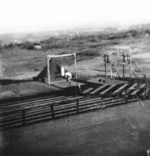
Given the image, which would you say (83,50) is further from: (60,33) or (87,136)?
(87,136)

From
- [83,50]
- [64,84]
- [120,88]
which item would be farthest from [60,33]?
[120,88]

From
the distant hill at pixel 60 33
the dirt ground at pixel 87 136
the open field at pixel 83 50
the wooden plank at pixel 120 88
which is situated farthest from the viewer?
the wooden plank at pixel 120 88

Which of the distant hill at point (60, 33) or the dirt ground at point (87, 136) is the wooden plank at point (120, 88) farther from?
the distant hill at point (60, 33)

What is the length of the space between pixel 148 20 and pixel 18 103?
219 inches

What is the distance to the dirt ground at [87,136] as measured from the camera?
5.41 m

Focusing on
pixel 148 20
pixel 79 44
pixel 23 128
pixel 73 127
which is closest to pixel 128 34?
pixel 148 20

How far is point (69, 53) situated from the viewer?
7836 mm

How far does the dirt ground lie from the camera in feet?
17.8

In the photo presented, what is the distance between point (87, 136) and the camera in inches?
241

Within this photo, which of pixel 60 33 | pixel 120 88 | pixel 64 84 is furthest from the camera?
pixel 64 84

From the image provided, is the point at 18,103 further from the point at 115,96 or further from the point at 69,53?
the point at 115,96

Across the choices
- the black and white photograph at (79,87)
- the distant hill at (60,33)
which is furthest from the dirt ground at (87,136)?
the distant hill at (60,33)

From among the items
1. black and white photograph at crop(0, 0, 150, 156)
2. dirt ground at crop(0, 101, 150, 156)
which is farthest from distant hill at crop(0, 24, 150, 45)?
dirt ground at crop(0, 101, 150, 156)

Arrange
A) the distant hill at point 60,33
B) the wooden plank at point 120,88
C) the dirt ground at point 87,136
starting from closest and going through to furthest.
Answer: the dirt ground at point 87,136, the distant hill at point 60,33, the wooden plank at point 120,88
